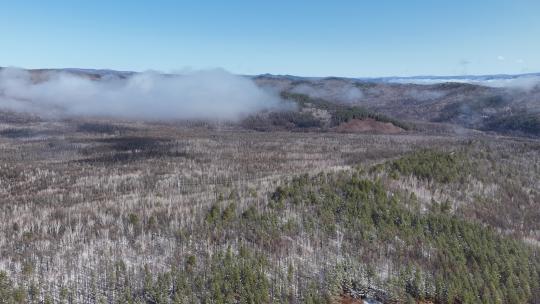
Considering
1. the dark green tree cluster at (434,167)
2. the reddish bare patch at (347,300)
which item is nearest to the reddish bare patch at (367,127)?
the dark green tree cluster at (434,167)

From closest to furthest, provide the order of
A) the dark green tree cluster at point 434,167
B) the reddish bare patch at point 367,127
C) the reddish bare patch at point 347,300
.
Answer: the reddish bare patch at point 347,300, the dark green tree cluster at point 434,167, the reddish bare patch at point 367,127

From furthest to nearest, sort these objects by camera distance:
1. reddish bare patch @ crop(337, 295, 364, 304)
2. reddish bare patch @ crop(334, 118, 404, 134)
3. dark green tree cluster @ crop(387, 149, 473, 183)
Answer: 1. reddish bare patch @ crop(334, 118, 404, 134)
2. dark green tree cluster @ crop(387, 149, 473, 183)
3. reddish bare patch @ crop(337, 295, 364, 304)

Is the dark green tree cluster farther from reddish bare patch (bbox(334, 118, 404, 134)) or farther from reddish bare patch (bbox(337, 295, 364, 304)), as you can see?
reddish bare patch (bbox(334, 118, 404, 134))

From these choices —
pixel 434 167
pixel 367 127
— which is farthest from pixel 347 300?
pixel 367 127

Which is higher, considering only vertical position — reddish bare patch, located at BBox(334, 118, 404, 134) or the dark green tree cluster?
the dark green tree cluster

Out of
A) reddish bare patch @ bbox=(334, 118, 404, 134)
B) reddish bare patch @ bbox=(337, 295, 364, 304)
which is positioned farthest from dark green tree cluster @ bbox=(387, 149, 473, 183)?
reddish bare patch @ bbox=(334, 118, 404, 134)

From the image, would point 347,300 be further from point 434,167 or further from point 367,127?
point 367,127

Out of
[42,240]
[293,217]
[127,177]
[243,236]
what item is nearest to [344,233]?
[293,217]

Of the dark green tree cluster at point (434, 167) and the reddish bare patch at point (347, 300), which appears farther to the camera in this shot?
the dark green tree cluster at point (434, 167)

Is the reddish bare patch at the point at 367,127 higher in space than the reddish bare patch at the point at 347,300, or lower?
lower

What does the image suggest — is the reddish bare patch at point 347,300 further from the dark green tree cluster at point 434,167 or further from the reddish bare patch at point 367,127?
the reddish bare patch at point 367,127

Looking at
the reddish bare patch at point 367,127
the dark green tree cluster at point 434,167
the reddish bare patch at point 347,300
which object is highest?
the dark green tree cluster at point 434,167
